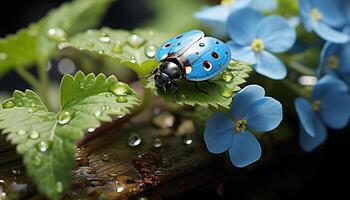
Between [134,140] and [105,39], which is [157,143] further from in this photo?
[105,39]

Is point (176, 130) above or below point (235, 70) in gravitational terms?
below

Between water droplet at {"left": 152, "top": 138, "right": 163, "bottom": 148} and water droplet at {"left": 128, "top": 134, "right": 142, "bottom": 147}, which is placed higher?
water droplet at {"left": 128, "top": 134, "right": 142, "bottom": 147}

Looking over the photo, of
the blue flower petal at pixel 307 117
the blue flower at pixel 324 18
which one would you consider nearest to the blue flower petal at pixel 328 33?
the blue flower at pixel 324 18

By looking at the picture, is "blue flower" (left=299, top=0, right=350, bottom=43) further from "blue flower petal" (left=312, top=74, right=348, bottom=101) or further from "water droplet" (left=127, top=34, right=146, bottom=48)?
"water droplet" (left=127, top=34, right=146, bottom=48)

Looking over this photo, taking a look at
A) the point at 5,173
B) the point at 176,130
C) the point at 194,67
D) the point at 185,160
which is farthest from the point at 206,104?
the point at 5,173

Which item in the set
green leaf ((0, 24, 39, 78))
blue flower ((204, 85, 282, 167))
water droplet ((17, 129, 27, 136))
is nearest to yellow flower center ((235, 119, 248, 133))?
blue flower ((204, 85, 282, 167))

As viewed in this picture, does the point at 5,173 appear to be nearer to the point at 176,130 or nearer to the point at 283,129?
the point at 176,130
